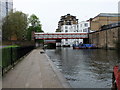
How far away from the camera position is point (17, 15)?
192 ft

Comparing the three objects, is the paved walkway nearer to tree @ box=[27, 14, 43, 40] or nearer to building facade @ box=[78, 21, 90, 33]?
tree @ box=[27, 14, 43, 40]

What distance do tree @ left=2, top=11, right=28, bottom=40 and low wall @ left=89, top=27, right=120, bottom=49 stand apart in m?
26.4

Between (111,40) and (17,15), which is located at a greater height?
(17,15)

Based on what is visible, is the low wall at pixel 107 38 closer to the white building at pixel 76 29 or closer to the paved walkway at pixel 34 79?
the white building at pixel 76 29

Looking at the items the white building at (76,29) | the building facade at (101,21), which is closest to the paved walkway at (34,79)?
the building facade at (101,21)

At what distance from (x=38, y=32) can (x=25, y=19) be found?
18.5 meters

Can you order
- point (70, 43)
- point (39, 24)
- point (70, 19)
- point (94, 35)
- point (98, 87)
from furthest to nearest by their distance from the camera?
point (70, 19), point (70, 43), point (39, 24), point (94, 35), point (98, 87)

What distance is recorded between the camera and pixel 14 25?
192ft

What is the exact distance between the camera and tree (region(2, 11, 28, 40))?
191 ft

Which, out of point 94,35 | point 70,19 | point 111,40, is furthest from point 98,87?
point 70,19

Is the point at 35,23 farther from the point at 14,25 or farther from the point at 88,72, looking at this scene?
the point at 88,72

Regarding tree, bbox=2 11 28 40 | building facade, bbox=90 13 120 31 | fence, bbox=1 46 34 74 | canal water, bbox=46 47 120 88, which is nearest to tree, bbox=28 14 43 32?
tree, bbox=2 11 28 40

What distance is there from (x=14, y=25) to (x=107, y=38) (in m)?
29.4

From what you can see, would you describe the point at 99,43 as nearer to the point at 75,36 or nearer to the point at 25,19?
the point at 75,36
